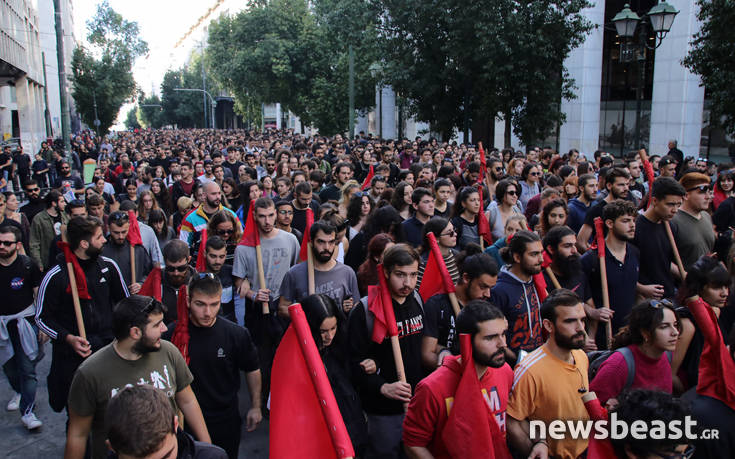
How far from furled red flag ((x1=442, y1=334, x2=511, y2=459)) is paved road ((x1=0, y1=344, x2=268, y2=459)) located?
9.14 feet

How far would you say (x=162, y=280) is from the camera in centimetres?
552

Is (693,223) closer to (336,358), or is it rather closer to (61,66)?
(336,358)

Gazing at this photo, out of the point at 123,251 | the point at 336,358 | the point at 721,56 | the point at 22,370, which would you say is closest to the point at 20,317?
the point at 22,370

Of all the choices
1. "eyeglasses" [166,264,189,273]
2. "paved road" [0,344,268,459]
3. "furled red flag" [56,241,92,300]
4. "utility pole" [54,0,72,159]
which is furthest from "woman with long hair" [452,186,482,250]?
"utility pole" [54,0,72,159]

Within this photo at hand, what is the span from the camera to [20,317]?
5.83m

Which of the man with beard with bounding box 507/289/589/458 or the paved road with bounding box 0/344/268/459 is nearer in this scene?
the man with beard with bounding box 507/289/589/458

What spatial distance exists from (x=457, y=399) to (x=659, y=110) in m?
20.2

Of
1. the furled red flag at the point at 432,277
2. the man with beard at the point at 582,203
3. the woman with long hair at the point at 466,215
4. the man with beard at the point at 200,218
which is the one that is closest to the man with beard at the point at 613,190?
the man with beard at the point at 582,203

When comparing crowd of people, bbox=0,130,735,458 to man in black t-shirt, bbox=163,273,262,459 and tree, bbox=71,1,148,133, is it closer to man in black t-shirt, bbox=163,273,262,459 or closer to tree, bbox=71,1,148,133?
man in black t-shirt, bbox=163,273,262,459

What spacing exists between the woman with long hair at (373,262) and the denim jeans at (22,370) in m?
3.21

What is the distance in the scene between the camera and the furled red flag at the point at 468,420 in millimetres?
2982

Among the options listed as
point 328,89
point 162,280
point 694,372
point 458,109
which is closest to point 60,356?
point 162,280

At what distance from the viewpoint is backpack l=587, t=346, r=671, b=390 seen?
350 cm

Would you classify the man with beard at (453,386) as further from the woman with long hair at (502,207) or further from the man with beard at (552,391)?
the woman with long hair at (502,207)
